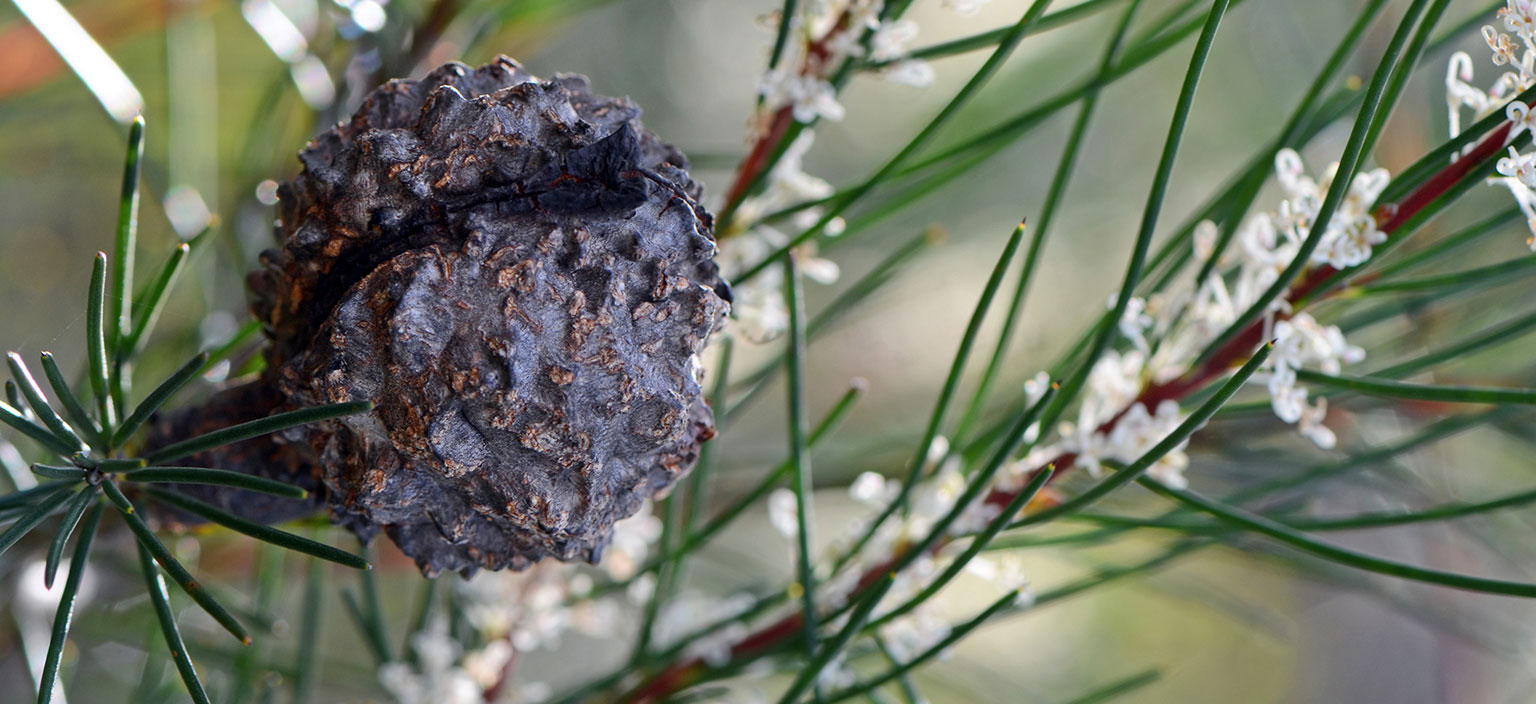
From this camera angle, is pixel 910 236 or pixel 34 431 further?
pixel 910 236

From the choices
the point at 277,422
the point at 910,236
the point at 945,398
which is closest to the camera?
the point at 277,422

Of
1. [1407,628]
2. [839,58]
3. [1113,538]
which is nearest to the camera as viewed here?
[839,58]

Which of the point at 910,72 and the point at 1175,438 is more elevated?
the point at 910,72

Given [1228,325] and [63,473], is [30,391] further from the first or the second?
[1228,325]

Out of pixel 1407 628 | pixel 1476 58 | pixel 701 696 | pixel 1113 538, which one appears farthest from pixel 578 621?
pixel 1407 628

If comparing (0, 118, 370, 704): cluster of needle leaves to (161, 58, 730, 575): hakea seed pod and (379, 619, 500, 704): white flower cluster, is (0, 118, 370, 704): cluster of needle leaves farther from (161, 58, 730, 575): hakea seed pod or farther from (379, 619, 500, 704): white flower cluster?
(379, 619, 500, 704): white flower cluster

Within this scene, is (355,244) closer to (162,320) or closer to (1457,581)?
(1457,581)

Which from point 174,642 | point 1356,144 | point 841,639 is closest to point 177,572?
point 174,642
